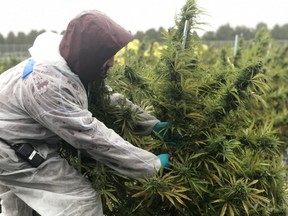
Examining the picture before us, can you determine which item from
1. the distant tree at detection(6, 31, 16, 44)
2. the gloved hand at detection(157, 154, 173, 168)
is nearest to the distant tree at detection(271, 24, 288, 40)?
the distant tree at detection(6, 31, 16, 44)

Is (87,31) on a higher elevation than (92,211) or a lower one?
higher

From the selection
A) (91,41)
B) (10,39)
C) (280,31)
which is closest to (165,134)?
(91,41)

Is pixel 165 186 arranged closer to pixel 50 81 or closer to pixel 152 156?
pixel 152 156

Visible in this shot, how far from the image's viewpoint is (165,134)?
230cm

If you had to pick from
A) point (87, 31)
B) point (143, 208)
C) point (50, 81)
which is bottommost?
point (143, 208)

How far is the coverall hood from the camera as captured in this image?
6.31 feet

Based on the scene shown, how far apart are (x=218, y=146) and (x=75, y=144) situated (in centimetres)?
74

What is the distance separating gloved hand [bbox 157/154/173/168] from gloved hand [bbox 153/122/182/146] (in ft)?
0.34

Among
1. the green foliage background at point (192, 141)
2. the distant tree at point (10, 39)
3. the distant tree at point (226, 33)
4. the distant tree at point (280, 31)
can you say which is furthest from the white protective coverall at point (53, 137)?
the distant tree at point (10, 39)

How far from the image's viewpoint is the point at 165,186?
2031 millimetres

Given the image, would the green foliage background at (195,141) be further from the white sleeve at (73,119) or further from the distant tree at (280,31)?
the distant tree at (280,31)

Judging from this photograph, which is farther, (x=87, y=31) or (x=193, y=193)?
(x=193, y=193)

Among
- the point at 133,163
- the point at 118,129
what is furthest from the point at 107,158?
the point at 118,129

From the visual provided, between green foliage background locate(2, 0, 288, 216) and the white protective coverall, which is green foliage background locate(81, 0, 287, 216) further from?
the white protective coverall
